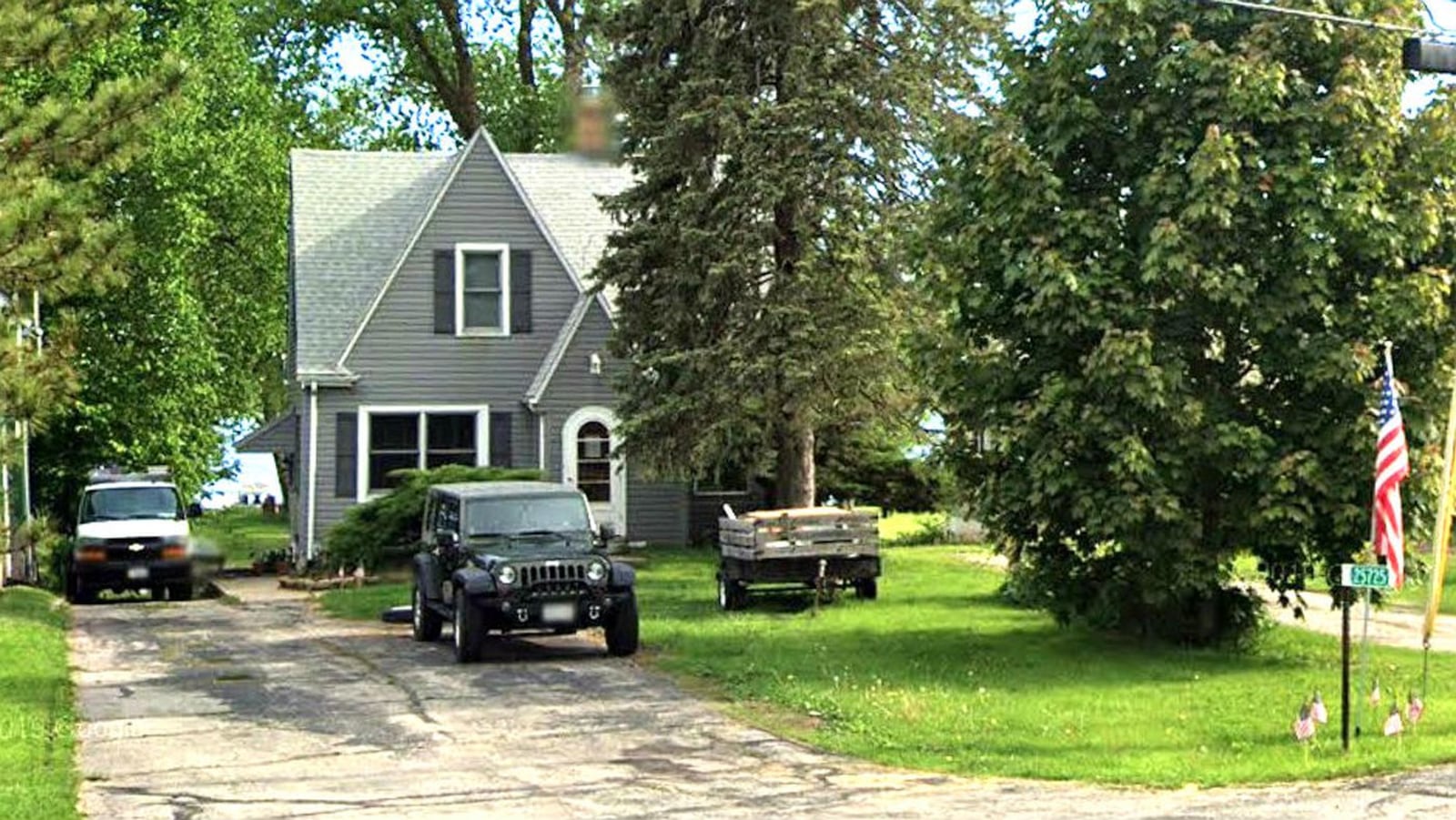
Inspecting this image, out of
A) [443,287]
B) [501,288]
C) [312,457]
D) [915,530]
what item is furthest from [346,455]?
[915,530]

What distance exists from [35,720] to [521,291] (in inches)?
815

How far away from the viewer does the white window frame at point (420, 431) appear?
34.2m

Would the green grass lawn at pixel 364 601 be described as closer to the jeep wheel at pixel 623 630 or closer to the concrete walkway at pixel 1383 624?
the jeep wheel at pixel 623 630

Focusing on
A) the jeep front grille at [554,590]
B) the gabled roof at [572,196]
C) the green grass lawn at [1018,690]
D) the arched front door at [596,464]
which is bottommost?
the green grass lawn at [1018,690]

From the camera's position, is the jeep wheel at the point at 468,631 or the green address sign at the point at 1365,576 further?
the jeep wheel at the point at 468,631

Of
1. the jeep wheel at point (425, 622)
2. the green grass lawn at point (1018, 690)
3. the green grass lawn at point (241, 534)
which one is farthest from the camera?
the green grass lawn at point (241, 534)

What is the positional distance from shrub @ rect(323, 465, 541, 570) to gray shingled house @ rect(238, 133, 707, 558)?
10.8 feet

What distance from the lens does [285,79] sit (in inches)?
2167

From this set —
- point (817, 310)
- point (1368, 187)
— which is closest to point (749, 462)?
point (817, 310)

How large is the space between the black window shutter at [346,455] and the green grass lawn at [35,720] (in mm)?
9213

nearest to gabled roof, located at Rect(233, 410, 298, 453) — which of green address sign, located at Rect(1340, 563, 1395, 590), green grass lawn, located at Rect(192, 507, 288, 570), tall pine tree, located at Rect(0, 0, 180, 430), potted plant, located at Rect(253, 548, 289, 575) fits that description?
green grass lawn, located at Rect(192, 507, 288, 570)

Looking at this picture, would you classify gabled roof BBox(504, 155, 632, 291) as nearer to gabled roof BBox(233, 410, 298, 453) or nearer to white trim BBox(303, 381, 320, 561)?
white trim BBox(303, 381, 320, 561)

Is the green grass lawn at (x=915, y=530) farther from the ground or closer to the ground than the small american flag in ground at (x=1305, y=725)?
farther from the ground

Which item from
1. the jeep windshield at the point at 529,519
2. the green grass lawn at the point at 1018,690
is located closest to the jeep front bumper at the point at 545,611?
the green grass lawn at the point at 1018,690
